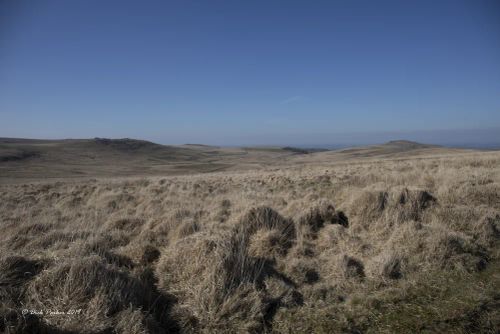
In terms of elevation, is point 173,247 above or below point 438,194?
below

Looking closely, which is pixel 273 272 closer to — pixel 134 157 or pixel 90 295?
pixel 90 295

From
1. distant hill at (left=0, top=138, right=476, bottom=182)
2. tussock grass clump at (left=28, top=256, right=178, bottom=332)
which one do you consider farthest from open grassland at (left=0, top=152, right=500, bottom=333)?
distant hill at (left=0, top=138, right=476, bottom=182)

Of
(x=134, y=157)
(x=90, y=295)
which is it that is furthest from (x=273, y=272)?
(x=134, y=157)

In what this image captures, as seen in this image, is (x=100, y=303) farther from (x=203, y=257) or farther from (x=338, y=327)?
(x=338, y=327)

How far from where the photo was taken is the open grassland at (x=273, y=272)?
3936mm

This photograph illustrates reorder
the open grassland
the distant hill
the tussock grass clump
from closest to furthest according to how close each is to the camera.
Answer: the tussock grass clump, the open grassland, the distant hill

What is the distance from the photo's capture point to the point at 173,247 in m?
5.65

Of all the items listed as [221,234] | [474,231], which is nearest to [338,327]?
[221,234]

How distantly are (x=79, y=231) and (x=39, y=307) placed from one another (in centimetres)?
340

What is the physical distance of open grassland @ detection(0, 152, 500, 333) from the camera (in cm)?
394

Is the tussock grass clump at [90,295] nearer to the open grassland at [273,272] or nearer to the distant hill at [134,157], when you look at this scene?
the open grassland at [273,272]

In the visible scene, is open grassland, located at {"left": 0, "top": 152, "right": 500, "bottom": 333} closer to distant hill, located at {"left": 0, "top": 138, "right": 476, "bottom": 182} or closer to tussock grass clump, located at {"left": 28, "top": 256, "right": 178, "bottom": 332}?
tussock grass clump, located at {"left": 28, "top": 256, "right": 178, "bottom": 332}

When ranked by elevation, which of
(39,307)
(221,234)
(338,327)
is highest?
(221,234)

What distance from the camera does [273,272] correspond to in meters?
5.26
